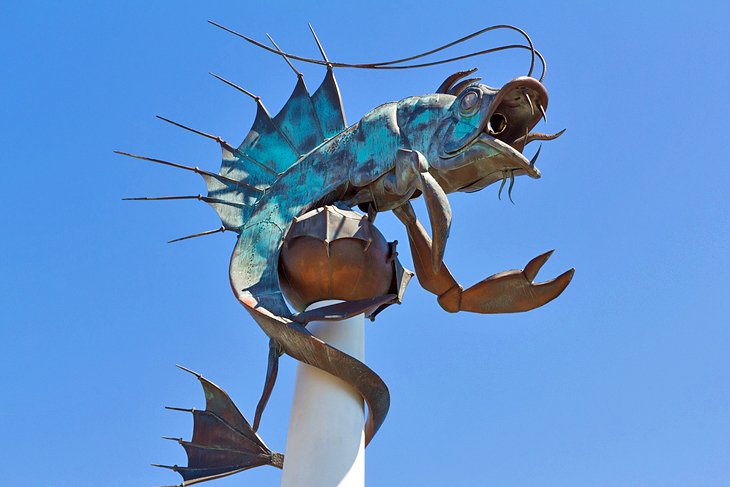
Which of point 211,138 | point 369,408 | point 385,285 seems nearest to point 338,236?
point 385,285

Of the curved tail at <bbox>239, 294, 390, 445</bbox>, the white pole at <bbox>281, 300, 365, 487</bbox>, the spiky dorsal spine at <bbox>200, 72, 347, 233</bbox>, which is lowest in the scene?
the white pole at <bbox>281, 300, 365, 487</bbox>

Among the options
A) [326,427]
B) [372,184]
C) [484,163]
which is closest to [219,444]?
[326,427]

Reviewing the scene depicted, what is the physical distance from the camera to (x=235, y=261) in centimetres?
784

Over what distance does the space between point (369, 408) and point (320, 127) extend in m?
2.70

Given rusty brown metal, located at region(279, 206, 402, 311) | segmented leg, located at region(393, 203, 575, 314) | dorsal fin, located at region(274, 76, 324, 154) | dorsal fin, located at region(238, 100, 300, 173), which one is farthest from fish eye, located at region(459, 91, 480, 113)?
dorsal fin, located at region(238, 100, 300, 173)

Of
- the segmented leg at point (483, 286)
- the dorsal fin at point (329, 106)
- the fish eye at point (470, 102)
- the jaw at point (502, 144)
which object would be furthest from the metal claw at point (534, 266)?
the dorsal fin at point (329, 106)

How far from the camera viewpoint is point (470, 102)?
7.51 m

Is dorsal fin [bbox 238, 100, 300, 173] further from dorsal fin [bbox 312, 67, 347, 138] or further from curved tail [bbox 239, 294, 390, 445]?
curved tail [bbox 239, 294, 390, 445]

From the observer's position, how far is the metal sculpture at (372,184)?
23.9 feet

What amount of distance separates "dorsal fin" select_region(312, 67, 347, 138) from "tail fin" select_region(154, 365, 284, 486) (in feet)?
8.33

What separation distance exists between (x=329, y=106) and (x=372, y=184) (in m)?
1.44

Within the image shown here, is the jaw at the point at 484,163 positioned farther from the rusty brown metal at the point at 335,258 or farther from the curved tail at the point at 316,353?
the curved tail at the point at 316,353

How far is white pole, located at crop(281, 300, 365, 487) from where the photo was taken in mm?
6922

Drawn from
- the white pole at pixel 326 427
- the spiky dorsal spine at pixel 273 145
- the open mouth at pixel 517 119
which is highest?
the spiky dorsal spine at pixel 273 145
